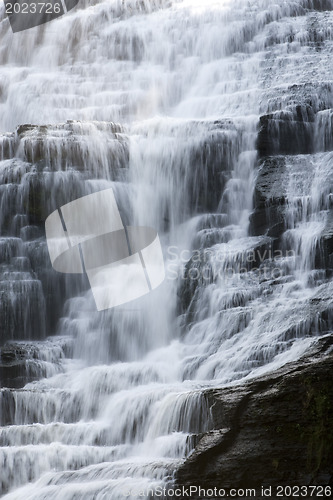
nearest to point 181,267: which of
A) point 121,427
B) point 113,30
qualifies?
point 121,427

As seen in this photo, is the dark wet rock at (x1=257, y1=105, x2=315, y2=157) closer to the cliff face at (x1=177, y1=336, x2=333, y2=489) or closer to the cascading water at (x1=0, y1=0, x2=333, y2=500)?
the cascading water at (x1=0, y1=0, x2=333, y2=500)

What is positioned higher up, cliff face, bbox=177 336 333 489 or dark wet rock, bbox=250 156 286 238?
dark wet rock, bbox=250 156 286 238

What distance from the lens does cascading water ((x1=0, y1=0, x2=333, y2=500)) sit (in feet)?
38.1

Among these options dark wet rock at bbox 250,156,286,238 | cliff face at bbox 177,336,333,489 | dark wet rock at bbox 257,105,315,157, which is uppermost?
dark wet rock at bbox 257,105,315,157

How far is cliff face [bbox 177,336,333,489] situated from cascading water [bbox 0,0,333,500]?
45 cm

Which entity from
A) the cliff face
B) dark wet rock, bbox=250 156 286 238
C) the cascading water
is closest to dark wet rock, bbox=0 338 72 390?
the cascading water

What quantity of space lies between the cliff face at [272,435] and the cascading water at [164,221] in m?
0.45

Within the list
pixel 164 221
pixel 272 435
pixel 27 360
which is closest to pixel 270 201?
pixel 164 221

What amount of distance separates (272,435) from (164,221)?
9.37 meters

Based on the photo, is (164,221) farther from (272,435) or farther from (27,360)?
(272,435)

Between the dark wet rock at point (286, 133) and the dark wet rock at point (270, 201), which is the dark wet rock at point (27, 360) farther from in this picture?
the dark wet rock at point (286, 133)

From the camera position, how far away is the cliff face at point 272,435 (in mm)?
9312

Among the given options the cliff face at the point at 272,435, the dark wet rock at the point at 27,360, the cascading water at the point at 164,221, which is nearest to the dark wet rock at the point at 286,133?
the cascading water at the point at 164,221

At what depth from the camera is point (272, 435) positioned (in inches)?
379
